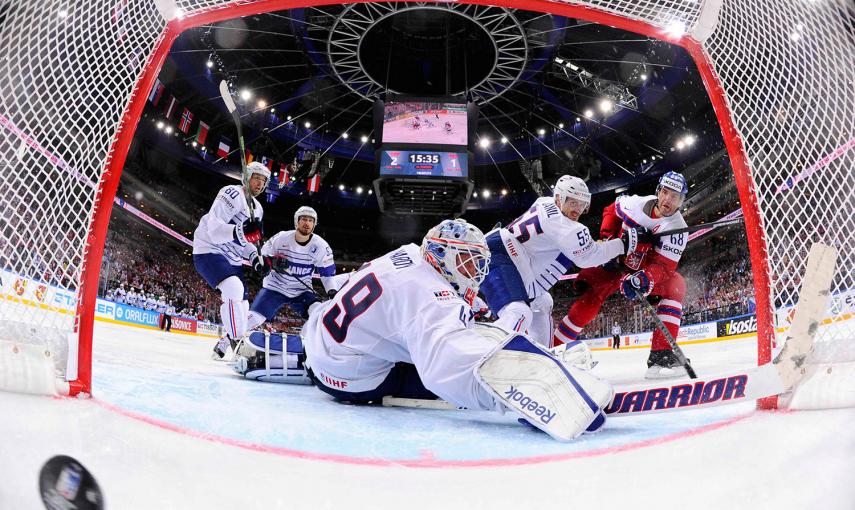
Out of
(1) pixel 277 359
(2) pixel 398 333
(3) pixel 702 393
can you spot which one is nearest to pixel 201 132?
(1) pixel 277 359

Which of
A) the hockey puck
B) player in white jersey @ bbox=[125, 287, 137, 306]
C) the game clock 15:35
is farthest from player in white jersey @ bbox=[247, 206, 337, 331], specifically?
player in white jersey @ bbox=[125, 287, 137, 306]

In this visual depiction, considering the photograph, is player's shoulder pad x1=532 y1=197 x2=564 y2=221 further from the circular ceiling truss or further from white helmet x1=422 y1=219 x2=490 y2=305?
the circular ceiling truss

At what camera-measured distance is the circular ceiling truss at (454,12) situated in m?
7.59

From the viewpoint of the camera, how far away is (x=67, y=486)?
0.89 m

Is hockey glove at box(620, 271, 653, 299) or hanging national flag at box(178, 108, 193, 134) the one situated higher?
hanging national flag at box(178, 108, 193, 134)

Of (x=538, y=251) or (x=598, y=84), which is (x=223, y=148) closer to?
(x=598, y=84)

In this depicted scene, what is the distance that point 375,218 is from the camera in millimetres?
17188

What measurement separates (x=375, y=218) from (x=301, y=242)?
42.8 ft

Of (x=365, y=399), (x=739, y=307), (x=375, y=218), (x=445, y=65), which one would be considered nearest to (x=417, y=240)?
(x=375, y=218)

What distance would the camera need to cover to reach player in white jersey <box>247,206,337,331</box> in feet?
13.6

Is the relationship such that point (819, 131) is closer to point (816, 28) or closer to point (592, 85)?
point (816, 28)

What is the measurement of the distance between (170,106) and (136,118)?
38.5 ft

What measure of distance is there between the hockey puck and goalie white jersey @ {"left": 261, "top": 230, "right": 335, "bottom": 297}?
3.25 meters

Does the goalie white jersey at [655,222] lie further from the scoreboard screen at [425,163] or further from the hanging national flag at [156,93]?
the hanging national flag at [156,93]
